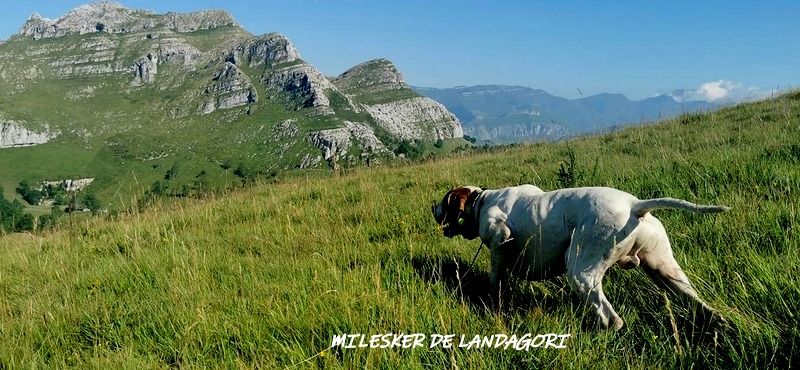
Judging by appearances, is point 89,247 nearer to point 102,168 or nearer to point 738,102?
point 738,102

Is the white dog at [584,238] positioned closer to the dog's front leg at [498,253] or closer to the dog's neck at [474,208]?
the dog's front leg at [498,253]

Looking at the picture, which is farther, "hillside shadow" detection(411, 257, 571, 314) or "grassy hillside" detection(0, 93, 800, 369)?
"hillside shadow" detection(411, 257, 571, 314)

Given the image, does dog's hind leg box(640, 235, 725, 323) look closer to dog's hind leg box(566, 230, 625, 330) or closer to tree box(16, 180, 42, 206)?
dog's hind leg box(566, 230, 625, 330)

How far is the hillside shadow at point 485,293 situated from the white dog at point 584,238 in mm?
158

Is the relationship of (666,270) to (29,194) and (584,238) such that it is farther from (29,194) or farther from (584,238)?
(29,194)

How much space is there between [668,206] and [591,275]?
0.66 meters

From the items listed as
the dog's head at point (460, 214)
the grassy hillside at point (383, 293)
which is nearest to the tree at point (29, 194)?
the grassy hillside at point (383, 293)

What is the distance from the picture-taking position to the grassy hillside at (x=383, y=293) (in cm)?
270

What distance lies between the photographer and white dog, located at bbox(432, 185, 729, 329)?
304 centimetres

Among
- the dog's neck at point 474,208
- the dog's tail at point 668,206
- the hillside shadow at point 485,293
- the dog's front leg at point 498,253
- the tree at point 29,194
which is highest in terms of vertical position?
the dog's tail at point 668,206

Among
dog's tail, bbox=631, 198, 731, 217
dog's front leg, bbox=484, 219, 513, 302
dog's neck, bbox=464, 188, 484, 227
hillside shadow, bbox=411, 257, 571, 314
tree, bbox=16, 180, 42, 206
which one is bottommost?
tree, bbox=16, 180, 42, 206

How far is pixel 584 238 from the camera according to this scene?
10.4 ft

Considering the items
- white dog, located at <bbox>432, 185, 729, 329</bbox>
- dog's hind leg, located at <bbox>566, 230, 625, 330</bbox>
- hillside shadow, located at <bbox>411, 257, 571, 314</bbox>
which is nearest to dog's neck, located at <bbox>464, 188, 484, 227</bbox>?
white dog, located at <bbox>432, 185, 729, 329</bbox>

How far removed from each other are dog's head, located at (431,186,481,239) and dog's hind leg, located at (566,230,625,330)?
1.38 m
